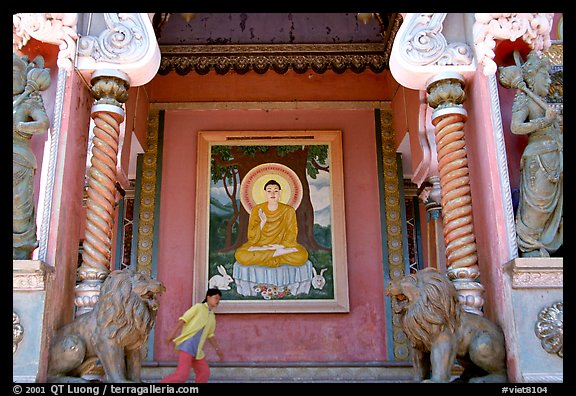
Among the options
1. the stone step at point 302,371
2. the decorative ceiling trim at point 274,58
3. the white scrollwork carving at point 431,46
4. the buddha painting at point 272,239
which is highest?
the decorative ceiling trim at point 274,58

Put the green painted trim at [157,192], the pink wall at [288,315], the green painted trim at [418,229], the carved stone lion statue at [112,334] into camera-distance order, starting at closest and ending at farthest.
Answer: the carved stone lion statue at [112,334], the pink wall at [288,315], the green painted trim at [157,192], the green painted trim at [418,229]

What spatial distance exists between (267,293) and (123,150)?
2338mm

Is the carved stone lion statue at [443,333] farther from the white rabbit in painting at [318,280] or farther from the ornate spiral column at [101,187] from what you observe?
the white rabbit in painting at [318,280]

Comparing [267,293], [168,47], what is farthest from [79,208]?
[168,47]

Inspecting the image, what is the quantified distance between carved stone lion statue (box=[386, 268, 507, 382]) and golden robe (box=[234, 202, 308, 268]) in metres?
3.01

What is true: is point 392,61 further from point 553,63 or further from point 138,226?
point 138,226

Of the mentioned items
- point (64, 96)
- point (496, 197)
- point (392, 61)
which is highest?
point (392, 61)

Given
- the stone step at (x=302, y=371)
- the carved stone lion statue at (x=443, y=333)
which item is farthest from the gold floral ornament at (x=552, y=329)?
the stone step at (x=302, y=371)

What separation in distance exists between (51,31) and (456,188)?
12.2 feet

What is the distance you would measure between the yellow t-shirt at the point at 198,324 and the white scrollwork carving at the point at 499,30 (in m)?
3.11

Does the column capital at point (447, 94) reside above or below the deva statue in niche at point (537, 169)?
above

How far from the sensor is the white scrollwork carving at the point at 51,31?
5.96m

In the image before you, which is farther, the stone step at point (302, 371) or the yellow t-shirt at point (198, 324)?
the stone step at point (302, 371)

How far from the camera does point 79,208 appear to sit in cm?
602
